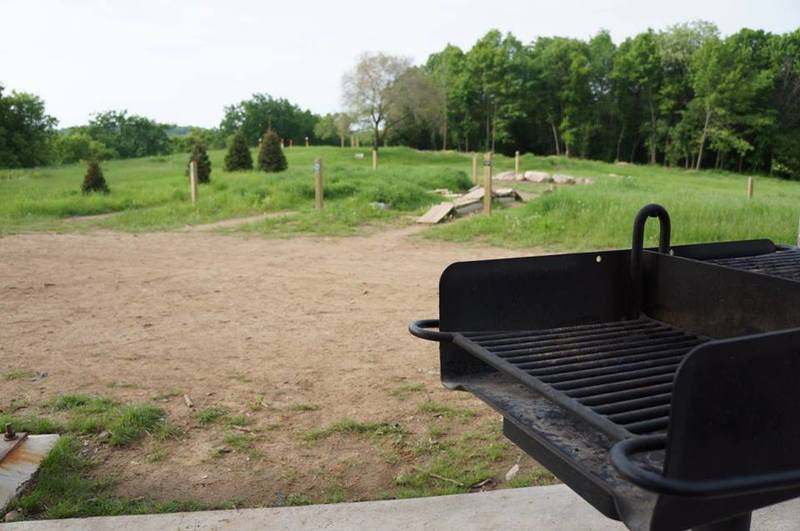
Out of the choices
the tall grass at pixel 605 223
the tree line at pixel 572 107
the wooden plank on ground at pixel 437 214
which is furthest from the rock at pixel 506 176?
the tree line at pixel 572 107

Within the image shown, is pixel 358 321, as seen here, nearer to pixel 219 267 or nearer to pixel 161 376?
pixel 161 376

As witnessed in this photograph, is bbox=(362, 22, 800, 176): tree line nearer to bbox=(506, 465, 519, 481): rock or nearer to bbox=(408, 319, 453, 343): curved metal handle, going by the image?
bbox=(506, 465, 519, 481): rock

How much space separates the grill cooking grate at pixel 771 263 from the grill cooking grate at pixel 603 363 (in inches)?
17.9

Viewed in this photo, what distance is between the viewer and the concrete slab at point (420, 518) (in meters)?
2.37

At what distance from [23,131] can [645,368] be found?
153 ft

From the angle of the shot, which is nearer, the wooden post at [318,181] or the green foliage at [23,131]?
the wooden post at [318,181]

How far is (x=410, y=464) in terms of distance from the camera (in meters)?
3.17

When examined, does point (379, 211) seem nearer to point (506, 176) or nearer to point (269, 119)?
point (506, 176)

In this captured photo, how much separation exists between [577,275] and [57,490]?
2124mm

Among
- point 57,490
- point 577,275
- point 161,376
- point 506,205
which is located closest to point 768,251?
point 577,275

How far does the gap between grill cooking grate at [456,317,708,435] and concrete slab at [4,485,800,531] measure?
724mm

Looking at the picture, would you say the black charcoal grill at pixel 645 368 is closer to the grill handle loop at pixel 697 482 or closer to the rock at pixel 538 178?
the grill handle loop at pixel 697 482

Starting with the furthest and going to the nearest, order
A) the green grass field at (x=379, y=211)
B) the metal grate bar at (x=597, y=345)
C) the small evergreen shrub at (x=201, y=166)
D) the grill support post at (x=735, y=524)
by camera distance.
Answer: the small evergreen shrub at (x=201, y=166)
the green grass field at (x=379, y=211)
the metal grate bar at (x=597, y=345)
the grill support post at (x=735, y=524)

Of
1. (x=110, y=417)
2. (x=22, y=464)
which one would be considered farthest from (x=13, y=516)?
(x=110, y=417)
